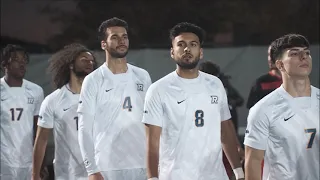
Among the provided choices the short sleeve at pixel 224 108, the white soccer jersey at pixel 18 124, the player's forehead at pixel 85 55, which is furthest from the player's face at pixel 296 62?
the white soccer jersey at pixel 18 124

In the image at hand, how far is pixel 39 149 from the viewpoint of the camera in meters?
7.93

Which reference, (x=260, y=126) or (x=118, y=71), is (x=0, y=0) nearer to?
(x=118, y=71)

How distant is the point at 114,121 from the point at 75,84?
140 cm

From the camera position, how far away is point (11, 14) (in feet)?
39.4

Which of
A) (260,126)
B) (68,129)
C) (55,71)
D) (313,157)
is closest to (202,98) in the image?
(260,126)

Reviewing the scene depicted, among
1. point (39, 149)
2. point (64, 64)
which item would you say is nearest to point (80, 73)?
point (64, 64)

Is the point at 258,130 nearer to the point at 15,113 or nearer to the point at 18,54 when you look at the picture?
the point at 15,113

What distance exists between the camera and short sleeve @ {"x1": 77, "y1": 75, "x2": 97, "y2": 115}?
657 centimetres

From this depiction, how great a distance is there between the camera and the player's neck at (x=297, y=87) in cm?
563

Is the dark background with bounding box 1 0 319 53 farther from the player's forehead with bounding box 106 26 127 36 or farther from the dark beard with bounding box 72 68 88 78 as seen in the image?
the player's forehead with bounding box 106 26 127 36

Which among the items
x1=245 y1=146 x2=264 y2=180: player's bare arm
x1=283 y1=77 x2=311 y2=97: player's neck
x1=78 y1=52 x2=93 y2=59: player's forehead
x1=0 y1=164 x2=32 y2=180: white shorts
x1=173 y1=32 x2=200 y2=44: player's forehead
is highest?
x1=173 y1=32 x2=200 y2=44: player's forehead

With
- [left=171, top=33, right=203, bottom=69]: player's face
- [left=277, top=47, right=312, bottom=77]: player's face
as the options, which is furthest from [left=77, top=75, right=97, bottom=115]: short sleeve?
[left=277, top=47, right=312, bottom=77]: player's face

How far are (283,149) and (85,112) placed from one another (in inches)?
72.8

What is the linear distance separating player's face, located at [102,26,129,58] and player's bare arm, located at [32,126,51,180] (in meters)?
1.44
